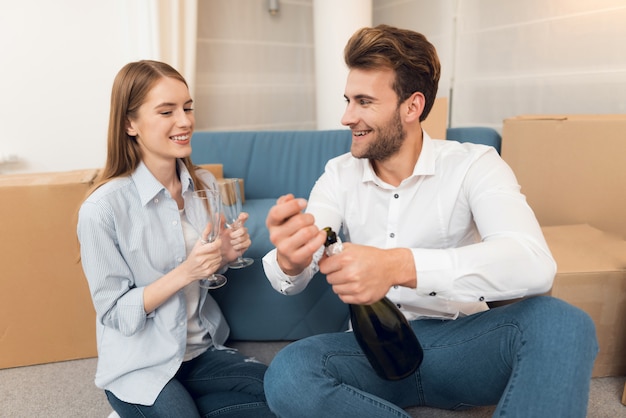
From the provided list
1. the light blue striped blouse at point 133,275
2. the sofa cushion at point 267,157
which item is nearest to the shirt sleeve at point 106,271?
the light blue striped blouse at point 133,275

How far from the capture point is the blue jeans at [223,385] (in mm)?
1329

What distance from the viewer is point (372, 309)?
1.03 metres

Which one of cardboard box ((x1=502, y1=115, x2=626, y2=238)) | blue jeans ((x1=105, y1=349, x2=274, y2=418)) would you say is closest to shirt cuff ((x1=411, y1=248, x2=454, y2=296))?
blue jeans ((x1=105, y1=349, x2=274, y2=418))

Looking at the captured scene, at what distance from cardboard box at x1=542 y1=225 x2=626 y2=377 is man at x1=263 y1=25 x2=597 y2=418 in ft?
1.55

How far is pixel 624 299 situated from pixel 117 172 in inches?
65.6

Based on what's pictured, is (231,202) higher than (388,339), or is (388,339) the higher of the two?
(231,202)

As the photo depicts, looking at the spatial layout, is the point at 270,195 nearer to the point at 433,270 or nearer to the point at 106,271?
the point at 106,271

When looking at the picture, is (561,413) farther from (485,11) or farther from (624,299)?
(485,11)

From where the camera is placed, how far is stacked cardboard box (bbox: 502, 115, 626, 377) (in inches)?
60.6

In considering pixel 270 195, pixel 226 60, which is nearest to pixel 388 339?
pixel 270 195

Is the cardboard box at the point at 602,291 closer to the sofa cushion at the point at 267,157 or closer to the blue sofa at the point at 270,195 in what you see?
the blue sofa at the point at 270,195

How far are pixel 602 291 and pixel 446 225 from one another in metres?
0.70

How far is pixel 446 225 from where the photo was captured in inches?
49.4

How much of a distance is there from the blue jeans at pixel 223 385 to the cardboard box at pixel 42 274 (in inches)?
24.8
